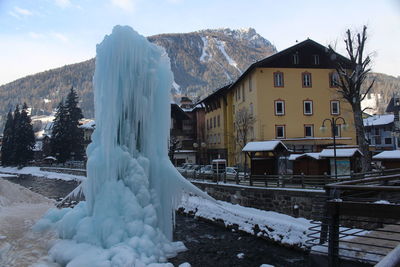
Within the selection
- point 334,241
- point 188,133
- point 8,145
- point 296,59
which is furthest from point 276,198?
point 8,145

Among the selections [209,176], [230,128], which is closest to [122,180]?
[209,176]

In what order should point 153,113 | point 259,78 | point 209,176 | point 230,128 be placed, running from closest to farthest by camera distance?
point 153,113 → point 209,176 → point 259,78 → point 230,128

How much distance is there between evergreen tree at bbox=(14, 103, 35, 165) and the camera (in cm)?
6944

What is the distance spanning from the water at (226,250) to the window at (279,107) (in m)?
21.5

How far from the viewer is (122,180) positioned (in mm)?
12312

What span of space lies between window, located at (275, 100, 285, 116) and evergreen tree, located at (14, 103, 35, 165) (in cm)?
5631

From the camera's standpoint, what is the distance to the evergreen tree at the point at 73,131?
207 feet

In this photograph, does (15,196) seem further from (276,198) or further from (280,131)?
(280,131)

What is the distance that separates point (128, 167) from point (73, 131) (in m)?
55.2

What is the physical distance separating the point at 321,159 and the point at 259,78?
17917 mm

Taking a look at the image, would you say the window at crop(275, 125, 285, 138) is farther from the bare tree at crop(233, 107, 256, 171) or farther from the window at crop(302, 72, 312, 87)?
the window at crop(302, 72, 312, 87)

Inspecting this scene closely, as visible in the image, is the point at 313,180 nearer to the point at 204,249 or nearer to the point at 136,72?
the point at 204,249

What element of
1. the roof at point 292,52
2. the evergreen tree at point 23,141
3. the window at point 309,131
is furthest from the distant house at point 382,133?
the evergreen tree at point 23,141

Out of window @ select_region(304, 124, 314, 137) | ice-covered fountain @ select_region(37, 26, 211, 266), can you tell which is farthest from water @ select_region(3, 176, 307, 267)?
window @ select_region(304, 124, 314, 137)
